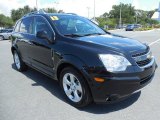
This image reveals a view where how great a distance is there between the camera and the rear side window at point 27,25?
597 cm

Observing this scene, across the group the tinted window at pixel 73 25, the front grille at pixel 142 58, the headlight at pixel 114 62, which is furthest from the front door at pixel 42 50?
the front grille at pixel 142 58

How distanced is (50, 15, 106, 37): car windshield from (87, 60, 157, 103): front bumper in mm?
1443

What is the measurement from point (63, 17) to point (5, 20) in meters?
72.1

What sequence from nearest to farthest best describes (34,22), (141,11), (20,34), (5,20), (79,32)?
(79,32) < (34,22) < (20,34) < (5,20) < (141,11)

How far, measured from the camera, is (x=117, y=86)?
3588mm

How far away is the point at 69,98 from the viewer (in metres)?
4.44

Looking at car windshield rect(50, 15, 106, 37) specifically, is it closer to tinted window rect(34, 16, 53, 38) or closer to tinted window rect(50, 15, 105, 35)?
tinted window rect(50, 15, 105, 35)

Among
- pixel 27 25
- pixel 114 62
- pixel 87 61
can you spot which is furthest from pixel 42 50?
pixel 114 62

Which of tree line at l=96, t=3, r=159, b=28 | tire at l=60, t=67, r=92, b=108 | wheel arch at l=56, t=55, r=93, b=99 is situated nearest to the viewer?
wheel arch at l=56, t=55, r=93, b=99

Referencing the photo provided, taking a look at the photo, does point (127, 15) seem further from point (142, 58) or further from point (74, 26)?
point (142, 58)

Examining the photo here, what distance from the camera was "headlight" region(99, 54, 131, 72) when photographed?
11.8 ft

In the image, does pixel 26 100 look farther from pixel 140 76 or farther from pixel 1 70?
pixel 1 70

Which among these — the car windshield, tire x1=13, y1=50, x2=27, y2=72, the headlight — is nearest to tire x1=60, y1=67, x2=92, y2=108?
the headlight

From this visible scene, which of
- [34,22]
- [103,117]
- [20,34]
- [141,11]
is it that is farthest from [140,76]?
[141,11]
